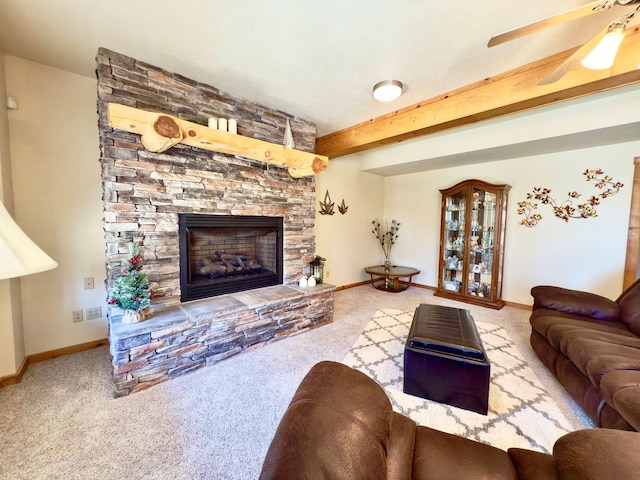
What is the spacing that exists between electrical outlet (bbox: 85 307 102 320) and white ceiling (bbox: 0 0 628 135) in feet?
7.14

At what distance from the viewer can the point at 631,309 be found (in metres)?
2.06

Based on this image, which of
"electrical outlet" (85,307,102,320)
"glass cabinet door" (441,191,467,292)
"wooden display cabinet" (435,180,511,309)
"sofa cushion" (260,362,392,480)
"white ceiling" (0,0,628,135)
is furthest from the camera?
"glass cabinet door" (441,191,467,292)

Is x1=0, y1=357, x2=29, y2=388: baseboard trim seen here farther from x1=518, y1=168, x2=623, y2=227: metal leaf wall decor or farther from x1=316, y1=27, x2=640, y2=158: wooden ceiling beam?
x1=518, y1=168, x2=623, y2=227: metal leaf wall decor

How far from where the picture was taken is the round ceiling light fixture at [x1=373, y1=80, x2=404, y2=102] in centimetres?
225

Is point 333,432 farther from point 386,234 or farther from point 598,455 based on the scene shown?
point 386,234

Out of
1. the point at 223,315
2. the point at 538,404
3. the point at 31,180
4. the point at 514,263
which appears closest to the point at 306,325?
the point at 223,315

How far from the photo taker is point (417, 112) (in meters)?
2.71

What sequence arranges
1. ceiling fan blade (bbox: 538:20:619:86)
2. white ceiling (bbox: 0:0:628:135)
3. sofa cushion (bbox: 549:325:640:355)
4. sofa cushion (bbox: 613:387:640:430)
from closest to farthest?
sofa cushion (bbox: 613:387:640:430)
ceiling fan blade (bbox: 538:20:619:86)
white ceiling (bbox: 0:0:628:135)
sofa cushion (bbox: 549:325:640:355)

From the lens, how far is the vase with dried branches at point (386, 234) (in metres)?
5.28

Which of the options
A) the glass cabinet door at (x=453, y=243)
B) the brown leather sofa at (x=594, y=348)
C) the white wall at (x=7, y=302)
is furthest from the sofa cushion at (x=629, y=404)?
the white wall at (x=7, y=302)

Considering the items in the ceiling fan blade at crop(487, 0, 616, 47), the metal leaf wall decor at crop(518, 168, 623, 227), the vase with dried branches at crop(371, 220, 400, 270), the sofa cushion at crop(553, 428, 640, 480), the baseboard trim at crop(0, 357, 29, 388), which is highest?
the ceiling fan blade at crop(487, 0, 616, 47)

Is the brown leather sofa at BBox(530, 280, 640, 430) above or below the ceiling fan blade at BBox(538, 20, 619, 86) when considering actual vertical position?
below

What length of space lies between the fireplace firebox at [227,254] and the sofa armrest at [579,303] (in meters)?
2.73

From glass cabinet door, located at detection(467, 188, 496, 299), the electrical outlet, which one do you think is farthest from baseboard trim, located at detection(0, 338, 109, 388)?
glass cabinet door, located at detection(467, 188, 496, 299)
